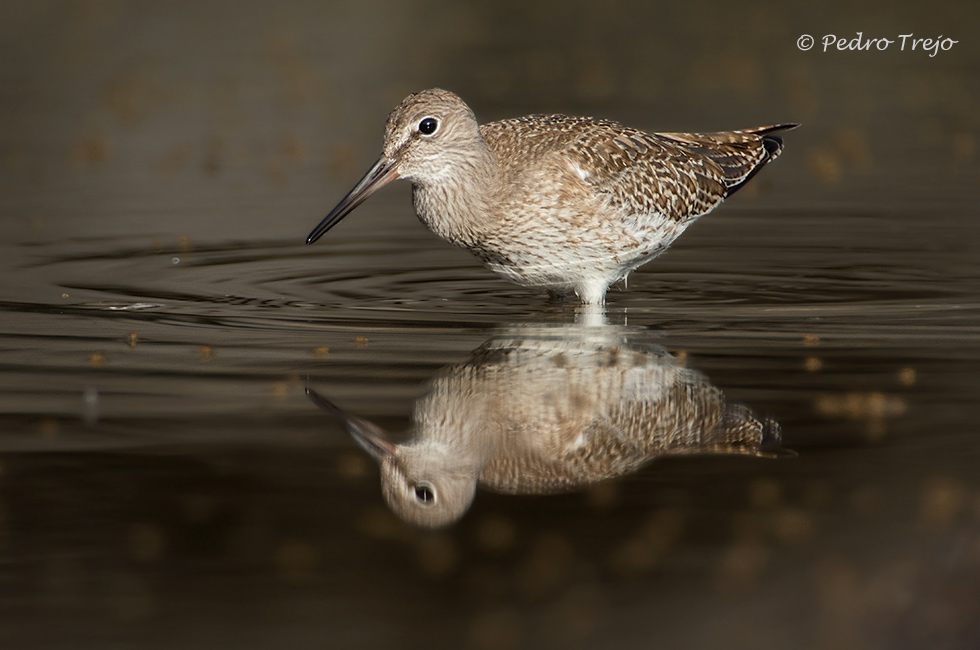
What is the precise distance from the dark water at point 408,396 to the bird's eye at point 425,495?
160 millimetres

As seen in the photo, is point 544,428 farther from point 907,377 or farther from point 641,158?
point 641,158

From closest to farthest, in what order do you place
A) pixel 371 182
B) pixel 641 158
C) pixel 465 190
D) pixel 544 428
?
pixel 544 428, pixel 371 182, pixel 465 190, pixel 641 158

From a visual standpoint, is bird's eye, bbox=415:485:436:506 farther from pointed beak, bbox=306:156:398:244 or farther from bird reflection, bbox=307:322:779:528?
pointed beak, bbox=306:156:398:244

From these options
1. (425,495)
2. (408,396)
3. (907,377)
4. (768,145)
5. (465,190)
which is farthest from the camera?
(768,145)

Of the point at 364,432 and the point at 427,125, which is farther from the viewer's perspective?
the point at 427,125

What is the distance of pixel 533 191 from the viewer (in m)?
8.53

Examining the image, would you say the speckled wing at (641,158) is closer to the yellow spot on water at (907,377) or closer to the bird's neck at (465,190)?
the bird's neck at (465,190)

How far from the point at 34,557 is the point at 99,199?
339 inches

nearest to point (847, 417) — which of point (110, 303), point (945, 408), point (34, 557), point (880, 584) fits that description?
point (945, 408)

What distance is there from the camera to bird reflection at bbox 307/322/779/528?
572 centimetres

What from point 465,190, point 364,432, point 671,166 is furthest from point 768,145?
point 364,432

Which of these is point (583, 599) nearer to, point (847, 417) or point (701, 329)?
point (847, 417)

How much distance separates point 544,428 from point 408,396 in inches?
33.0

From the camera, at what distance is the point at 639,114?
16.6 meters
